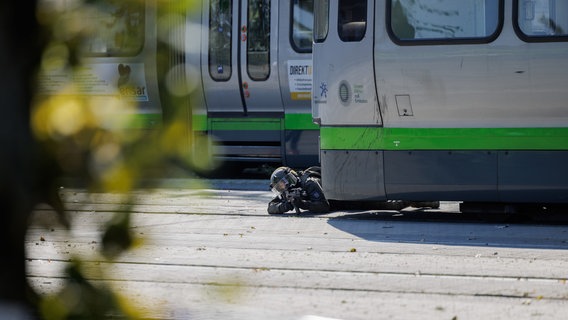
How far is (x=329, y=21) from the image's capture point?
11.0 m

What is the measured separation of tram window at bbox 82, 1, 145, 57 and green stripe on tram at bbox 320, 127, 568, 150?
26.0ft

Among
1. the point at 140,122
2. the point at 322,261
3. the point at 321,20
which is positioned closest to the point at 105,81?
the point at 140,122

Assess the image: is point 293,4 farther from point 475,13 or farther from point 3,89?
point 3,89

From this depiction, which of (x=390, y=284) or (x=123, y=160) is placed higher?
(x=123, y=160)

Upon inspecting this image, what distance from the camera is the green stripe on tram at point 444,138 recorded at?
33.2ft

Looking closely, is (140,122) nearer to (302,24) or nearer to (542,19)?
(542,19)

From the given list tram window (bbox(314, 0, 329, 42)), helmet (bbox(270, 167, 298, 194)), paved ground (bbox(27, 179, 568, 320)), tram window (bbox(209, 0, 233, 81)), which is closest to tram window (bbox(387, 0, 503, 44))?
tram window (bbox(314, 0, 329, 42))

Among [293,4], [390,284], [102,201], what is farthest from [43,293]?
[293,4]

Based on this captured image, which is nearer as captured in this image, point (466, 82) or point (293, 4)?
point (466, 82)

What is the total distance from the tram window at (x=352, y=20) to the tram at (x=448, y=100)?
0.04ft

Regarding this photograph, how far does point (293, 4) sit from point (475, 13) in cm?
650

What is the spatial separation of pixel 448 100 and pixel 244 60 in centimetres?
705

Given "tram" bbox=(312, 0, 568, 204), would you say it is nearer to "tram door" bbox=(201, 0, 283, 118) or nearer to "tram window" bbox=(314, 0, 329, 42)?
"tram window" bbox=(314, 0, 329, 42)

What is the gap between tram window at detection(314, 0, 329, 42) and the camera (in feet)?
36.4
